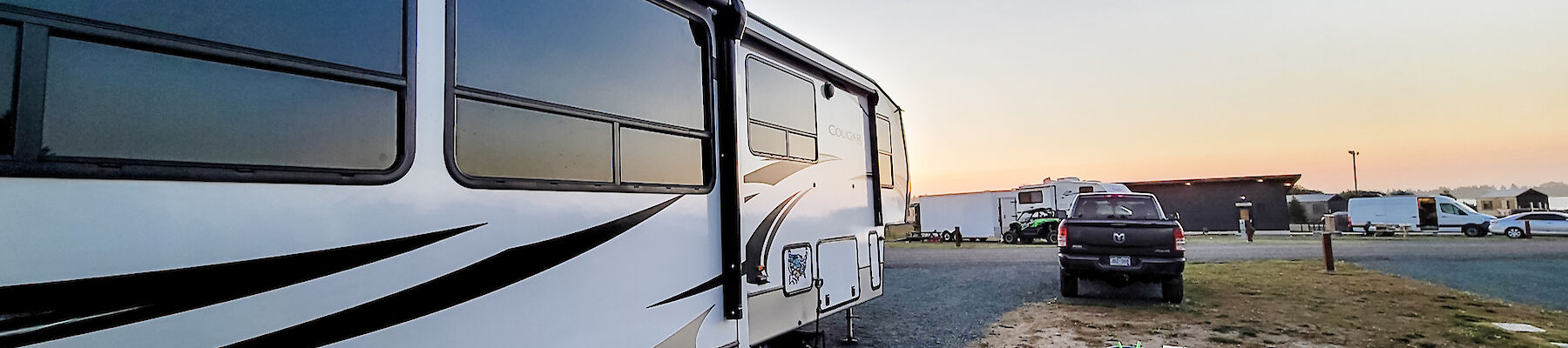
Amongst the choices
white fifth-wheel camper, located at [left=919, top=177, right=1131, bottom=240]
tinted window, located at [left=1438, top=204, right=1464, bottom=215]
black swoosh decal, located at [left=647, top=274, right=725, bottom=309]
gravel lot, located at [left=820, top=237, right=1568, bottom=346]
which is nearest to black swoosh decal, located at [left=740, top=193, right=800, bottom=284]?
black swoosh decal, located at [left=647, top=274, right=725, bottom=309]

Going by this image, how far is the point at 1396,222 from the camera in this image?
93.1 feet

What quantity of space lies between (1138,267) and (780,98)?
6.53 meters

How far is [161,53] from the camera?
1649mm

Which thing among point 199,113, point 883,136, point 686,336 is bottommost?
point 686,336

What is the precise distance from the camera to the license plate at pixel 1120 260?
913 centimetres

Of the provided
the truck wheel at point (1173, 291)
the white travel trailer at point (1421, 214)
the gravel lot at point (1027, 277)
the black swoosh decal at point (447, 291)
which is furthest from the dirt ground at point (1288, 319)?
the white travel trailer at point (1421, 214)

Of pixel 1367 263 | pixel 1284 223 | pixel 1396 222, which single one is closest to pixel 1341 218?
pixel 1396 222

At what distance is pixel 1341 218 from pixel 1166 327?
29999mm

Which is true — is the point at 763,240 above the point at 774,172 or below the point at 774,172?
below

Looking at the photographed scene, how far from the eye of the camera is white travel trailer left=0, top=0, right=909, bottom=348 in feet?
5.02

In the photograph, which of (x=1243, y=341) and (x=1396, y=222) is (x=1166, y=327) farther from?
(x=1396, y=222)

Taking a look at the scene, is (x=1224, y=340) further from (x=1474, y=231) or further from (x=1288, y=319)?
(x=1474, y=231)

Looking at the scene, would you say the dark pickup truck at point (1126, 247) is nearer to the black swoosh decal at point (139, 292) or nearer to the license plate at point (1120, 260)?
the license plate at point (1120, 260)

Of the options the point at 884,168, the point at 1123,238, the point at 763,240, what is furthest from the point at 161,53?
the point at 1123,238
